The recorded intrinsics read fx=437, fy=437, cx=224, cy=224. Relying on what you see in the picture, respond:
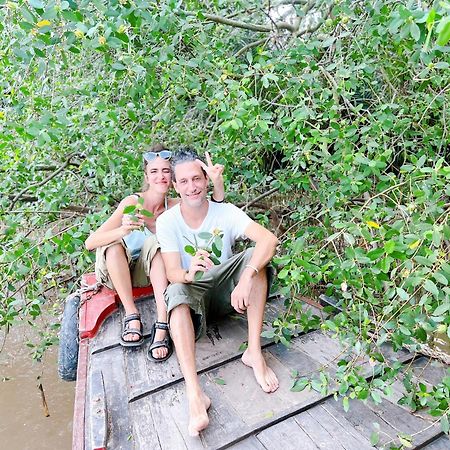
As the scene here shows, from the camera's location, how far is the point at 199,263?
1.90m

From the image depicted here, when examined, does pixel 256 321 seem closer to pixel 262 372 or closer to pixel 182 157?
pixel 262 372

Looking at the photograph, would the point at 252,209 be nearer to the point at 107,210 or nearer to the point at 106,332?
the point at 107,210

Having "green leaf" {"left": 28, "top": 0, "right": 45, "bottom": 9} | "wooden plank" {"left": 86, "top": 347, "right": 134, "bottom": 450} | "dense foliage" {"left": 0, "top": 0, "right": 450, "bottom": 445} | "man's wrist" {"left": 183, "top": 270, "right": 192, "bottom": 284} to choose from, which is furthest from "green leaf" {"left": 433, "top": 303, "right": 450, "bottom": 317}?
"green leaf" {"left": 28, "top": 0, "right": 45, "bottom": 9}

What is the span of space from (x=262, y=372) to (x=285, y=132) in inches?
49.2

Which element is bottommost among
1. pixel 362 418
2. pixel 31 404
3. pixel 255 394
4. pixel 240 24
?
pixel 31 404

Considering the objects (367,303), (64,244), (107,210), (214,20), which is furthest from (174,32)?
(367,303)

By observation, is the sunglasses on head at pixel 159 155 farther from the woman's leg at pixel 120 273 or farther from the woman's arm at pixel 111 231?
the woman's leg at pixel 120 273

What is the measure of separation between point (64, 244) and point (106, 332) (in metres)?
0.58

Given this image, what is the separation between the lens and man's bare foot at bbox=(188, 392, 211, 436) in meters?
1.71

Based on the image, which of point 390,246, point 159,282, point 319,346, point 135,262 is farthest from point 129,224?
point 390,246

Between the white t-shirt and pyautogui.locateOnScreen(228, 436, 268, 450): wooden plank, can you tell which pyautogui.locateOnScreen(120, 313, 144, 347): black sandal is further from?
pyautogui.locateOnScreen(228, 436, 268, 450): wooden plank

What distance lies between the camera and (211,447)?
5.39 feet

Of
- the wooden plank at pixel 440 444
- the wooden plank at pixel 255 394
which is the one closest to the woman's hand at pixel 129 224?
the wooden plank at pixel 255 394

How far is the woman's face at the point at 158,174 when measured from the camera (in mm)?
2539
